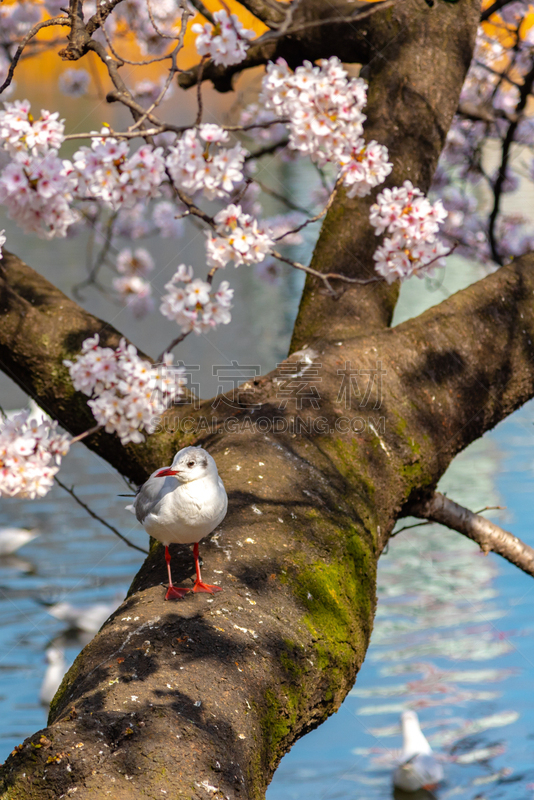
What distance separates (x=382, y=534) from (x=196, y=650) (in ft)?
3.59

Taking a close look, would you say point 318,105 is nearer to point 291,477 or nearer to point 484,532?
point 291,477

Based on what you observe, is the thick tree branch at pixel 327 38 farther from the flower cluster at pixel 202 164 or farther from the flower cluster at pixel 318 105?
the flower cluster at pixel 202 164

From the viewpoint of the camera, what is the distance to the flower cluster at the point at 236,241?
269cm

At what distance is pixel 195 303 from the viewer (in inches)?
108

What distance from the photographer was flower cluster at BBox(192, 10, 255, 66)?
9.09ft

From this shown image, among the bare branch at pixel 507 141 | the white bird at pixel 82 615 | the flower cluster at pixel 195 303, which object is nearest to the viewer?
the flower cluster at pixel 195 303

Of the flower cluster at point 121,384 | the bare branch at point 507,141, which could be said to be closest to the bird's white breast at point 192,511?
the flower cluster at point 121,384

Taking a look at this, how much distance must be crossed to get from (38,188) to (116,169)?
0.28m

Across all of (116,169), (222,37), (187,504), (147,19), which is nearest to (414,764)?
(187,504)

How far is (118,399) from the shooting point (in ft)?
8.77

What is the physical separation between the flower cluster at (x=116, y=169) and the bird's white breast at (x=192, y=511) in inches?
40.6

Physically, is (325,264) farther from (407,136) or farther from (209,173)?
(209,173)

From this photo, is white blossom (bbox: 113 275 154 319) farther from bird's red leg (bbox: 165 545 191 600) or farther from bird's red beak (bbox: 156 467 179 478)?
bird's red leg (bbox: 165 545 191 600)

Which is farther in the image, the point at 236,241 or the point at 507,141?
the point at 507,141
